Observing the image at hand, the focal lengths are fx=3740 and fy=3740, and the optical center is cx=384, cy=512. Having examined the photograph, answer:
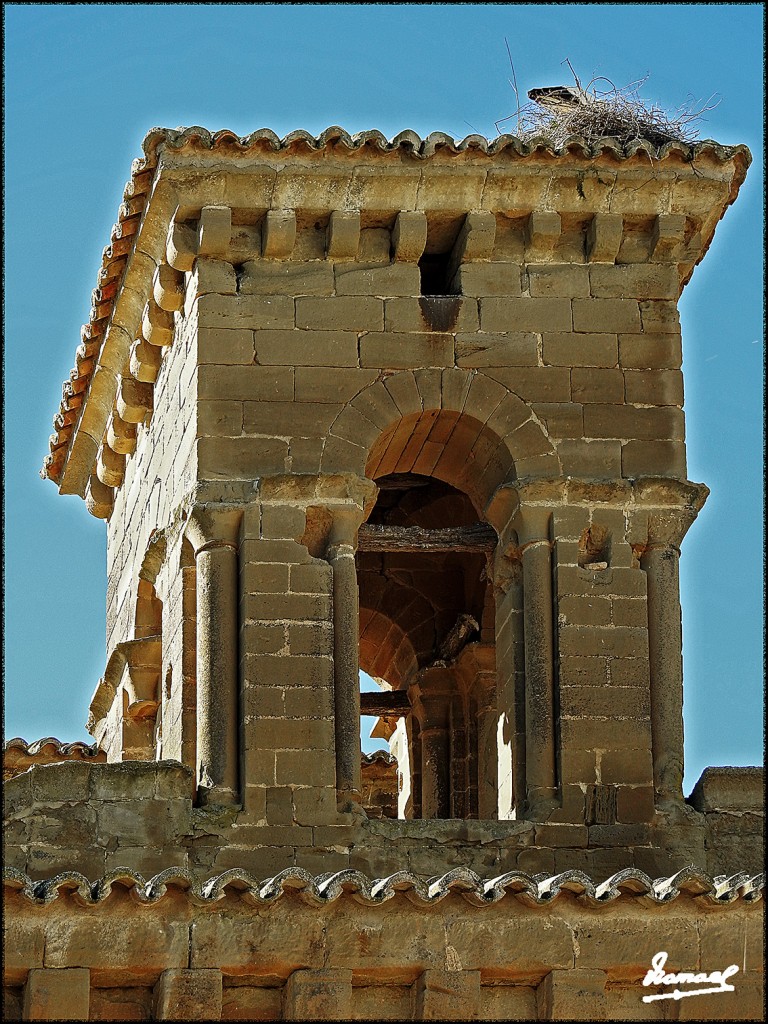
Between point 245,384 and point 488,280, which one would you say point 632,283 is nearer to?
point 488,280

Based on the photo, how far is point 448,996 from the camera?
19.0 meters

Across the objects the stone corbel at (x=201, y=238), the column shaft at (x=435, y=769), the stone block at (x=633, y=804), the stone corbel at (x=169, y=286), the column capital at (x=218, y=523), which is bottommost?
the stone block at (x=633, y=804)

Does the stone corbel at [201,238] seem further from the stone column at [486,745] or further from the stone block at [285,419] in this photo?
the stone column at [486,745]

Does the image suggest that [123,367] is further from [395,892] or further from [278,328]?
[395,892]

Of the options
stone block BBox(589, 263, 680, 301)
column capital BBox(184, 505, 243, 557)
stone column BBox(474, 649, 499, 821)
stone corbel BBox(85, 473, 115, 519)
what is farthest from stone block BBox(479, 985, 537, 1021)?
stone corbel BBox(85, 473, 115, 519)

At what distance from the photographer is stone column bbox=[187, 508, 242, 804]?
66.3 feet

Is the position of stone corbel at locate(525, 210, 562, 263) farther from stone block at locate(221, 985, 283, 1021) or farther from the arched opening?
stone block at locate(221, 985, 283, 1021)

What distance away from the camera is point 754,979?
19.2 m

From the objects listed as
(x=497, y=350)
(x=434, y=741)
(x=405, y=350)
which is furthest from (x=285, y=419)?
(x=434, y=741)

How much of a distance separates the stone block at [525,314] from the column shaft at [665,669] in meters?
1.47

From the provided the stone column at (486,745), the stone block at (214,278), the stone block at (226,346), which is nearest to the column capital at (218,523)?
the stone block at (226,346)

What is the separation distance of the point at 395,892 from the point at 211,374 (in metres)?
3.57

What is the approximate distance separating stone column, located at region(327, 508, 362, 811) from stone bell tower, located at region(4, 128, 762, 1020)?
2cm

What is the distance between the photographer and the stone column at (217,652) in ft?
66.3
